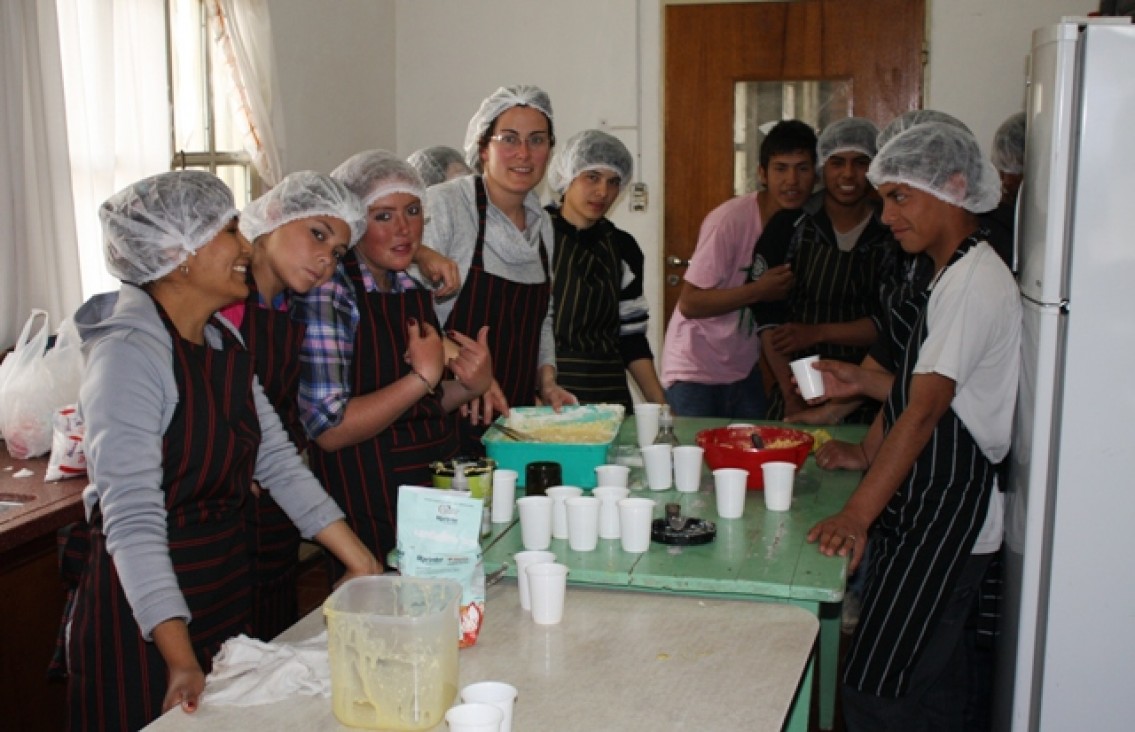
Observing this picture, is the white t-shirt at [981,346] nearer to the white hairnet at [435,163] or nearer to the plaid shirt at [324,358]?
the plaid shirt at [324,358]

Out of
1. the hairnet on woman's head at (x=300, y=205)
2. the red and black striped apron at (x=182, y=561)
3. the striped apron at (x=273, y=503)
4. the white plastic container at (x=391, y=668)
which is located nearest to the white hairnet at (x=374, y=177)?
the hairnet on woman's head at (x=300, y=205)

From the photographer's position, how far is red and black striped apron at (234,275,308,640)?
Result: 105 inches

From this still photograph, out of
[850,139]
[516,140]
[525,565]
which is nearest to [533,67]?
[850,139]

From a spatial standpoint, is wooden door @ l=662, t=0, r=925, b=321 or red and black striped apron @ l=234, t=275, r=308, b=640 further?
wooden door @ l=662, t=0, r=925, b=321

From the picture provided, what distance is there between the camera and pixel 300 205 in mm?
2770

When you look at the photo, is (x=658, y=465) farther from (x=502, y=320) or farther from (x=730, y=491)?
(x=502, y=320)

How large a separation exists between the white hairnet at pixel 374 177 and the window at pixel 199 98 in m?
2.12

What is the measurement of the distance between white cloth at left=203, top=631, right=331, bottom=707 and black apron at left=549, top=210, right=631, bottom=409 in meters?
2.20

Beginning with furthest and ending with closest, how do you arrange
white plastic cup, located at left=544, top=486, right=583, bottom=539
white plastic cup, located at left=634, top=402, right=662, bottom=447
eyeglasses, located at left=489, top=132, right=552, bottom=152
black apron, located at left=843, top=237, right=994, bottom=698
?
eyeglasses, located at left=489, top=132, right=552, bottom=152 → white plastic cup, located at left=634, top=402, right=662, bottom=447 → black apron, located at left=843, top=237, right=994, bottom=698 → white plastic cup, located at left=544, top=486, right=583, bottom=539

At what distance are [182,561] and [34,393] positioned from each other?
1.35m

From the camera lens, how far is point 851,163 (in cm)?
435

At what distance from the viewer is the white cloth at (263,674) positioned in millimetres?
1858

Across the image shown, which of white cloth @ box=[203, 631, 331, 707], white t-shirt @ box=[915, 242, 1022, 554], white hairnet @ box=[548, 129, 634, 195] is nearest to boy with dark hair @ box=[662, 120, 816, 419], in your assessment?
white hairnet @ box=[548, 129, 634, 195]

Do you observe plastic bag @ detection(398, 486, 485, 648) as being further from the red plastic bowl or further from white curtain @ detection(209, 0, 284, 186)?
white curtain @ detection(209, 0, 284, 186)
